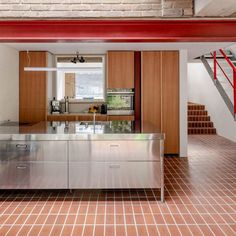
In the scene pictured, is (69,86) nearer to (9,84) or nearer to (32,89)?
(32,89)

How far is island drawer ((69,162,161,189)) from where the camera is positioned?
378cm

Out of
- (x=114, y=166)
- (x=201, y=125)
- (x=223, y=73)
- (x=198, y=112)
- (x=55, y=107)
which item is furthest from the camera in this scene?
(x=198, y=112)

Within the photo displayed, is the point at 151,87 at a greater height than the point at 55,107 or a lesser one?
greater

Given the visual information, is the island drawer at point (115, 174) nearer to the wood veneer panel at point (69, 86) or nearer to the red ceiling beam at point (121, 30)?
the red ceiling beam at point (121, 30)

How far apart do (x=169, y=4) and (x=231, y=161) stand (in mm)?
3676

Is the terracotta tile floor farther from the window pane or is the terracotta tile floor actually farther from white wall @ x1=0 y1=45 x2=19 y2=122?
the window pane

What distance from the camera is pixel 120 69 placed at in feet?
21.9

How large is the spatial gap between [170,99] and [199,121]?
3907mm

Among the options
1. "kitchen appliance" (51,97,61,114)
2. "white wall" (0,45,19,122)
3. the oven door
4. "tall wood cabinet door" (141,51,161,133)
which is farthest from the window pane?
"white wall" (0,45,19,122)

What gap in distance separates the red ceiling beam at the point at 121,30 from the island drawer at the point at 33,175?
155 centimetres

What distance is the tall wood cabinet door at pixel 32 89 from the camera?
668cm

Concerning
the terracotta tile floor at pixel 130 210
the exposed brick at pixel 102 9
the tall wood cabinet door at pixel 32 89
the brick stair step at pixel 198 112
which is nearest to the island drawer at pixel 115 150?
the terracotta tile floor at pixel 130 210

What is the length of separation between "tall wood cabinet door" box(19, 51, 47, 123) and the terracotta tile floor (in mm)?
2849

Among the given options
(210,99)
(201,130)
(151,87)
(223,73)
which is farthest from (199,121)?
(151,87)
